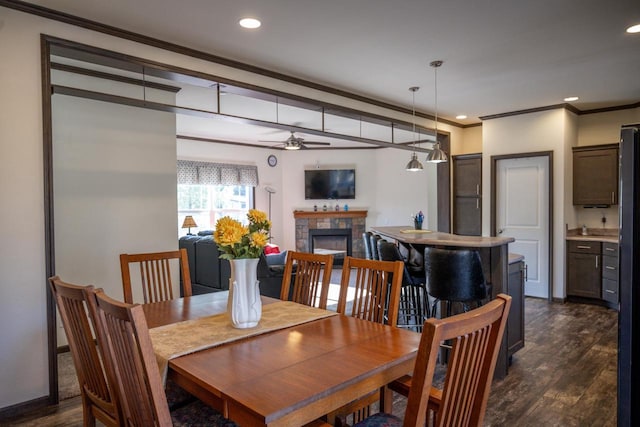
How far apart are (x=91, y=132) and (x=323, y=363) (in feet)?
11.4

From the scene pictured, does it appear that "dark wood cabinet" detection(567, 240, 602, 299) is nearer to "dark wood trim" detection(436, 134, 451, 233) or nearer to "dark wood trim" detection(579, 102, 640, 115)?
"dark wood trim" detection(436, 134, 451, 233)

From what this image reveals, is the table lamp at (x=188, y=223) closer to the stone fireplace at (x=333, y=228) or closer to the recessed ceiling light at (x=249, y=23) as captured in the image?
the stone fireplace at (x=333, y=228)

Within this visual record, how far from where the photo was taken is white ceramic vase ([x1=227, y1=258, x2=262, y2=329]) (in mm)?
1847

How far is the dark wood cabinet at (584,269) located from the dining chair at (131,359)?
5680mm

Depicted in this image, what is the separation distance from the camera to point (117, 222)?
13.0 feet

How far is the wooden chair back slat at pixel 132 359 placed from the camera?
1.22m

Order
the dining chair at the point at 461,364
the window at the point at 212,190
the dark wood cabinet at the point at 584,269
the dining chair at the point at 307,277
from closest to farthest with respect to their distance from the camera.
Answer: the dining chair at the point at 461,364
the dining chair at the point at 307,277
the dark wood cabinet at the point at 584,269
the window at the point at 212,190

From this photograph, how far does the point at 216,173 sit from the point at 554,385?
255 inches

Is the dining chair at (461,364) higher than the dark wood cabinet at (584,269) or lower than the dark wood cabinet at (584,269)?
higher

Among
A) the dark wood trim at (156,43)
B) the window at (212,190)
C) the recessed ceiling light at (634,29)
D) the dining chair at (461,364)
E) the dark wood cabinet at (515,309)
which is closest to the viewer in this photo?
the dining chair at (461,364)

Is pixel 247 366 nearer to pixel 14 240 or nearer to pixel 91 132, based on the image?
pixel 14 240

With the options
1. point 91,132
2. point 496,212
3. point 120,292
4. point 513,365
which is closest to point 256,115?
point 91,132

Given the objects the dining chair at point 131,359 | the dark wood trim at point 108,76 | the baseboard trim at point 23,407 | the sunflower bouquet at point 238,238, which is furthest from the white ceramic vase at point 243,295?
the dark wood trim at point 108,76

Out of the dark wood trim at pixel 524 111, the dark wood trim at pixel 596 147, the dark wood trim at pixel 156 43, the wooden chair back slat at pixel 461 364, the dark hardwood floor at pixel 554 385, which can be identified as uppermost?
the dark wood trim at pixel 524 111
